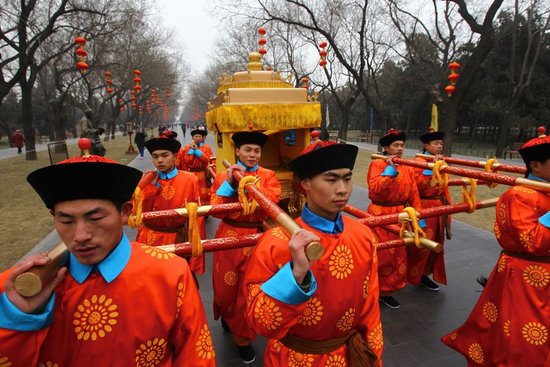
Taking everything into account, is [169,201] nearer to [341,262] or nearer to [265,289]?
[341,262]

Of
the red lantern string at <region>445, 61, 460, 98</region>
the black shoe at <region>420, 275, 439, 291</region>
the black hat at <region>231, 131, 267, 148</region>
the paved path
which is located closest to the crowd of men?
the paved path

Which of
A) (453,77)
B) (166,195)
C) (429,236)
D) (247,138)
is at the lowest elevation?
(429,236)

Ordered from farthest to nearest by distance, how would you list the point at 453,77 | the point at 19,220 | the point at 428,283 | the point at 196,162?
the point at 453,77
the point at 196,162
the point at 19,220
the point at 428,283

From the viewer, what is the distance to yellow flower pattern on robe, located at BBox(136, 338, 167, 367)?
144 centimetres

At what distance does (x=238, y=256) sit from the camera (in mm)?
3445

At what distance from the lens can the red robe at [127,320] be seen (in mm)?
1363

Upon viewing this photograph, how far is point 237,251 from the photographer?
136 inches

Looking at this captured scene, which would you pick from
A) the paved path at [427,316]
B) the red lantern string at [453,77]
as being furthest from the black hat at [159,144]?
the red lantern string at [453,77]

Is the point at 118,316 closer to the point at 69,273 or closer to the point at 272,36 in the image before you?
the point at 69,273

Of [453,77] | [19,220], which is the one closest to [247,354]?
[19,220]

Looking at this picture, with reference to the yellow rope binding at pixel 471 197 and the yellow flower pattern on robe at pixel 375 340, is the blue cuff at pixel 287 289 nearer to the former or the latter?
the yellow flower pattern on robe at pixel 375 340

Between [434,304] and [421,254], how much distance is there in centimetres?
65

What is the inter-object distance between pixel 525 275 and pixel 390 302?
2.02 meters

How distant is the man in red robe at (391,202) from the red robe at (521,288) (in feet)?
4.83
